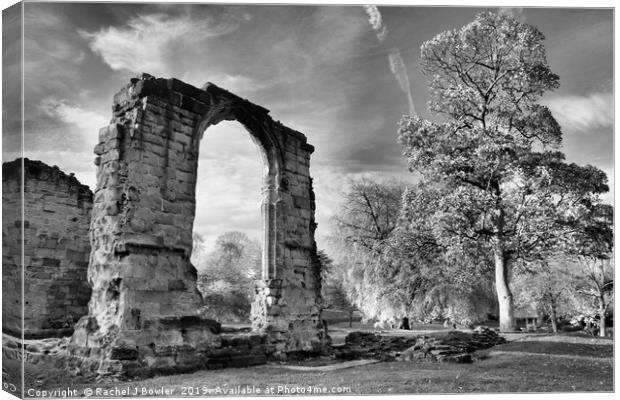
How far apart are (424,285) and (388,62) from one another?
502 inches

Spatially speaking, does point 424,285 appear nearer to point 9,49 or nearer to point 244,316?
point 244,316

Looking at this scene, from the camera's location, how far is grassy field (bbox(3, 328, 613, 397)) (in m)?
7.70

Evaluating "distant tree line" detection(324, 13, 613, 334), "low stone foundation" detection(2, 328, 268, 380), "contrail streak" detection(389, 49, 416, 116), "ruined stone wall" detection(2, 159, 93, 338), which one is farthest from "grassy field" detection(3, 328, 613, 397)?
"distant tree line" detection(324, 13, 613, 334)

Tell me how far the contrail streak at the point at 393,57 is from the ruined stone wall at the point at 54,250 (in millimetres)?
7970

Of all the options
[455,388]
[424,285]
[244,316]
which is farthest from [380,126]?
[244,316]

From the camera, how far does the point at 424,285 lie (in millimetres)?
21000

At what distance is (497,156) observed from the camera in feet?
Answer: 52.8

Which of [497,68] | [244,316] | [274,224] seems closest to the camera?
[274,224]

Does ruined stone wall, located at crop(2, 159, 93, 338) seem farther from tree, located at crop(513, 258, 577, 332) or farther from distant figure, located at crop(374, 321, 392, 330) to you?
tree, located at crop(513, 258, 577, 332)

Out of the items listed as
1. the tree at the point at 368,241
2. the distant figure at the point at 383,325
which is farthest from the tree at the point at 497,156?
the distant figure at the point at 383,325

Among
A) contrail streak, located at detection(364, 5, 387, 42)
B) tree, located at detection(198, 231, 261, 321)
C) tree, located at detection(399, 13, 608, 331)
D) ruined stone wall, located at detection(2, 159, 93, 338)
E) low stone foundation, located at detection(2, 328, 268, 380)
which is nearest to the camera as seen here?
low stone foundation, located at detection(2, 328, 268, 380)

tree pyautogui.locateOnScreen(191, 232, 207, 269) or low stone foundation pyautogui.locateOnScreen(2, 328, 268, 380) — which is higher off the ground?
tree pyautogui.locateOnScreen(191, 232, 207, 269)

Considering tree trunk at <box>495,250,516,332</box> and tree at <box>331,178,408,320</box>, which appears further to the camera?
tree at <box>331,178,408,320</box>

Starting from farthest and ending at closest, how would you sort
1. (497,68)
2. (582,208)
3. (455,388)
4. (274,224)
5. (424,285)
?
(424,285) → (497,68) → (582,208) → (274,224) → (455,388)
